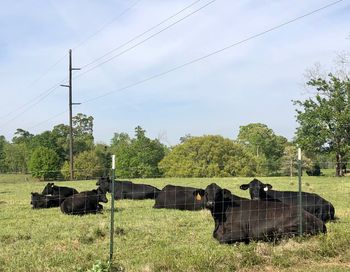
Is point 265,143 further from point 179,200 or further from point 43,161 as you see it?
point 179,200

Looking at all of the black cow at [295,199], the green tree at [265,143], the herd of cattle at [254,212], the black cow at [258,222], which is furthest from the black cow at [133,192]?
the green tree at [265,143]

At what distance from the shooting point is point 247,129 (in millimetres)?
100062

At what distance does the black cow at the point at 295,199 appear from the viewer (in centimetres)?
1249

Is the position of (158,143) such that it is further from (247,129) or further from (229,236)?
(229,236)

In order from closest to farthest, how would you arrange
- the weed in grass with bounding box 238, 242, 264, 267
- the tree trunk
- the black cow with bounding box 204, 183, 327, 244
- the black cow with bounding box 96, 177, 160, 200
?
the weed in grass with bounding box 238, 242, 264, 267 → the black cow with bounding box 204, 183, 327, 244 → the black cow with bounding box 96, 177, 160, 200 → the tree trunk

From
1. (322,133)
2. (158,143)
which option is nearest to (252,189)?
(322,133)

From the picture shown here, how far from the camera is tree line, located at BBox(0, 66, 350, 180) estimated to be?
47.4 meters

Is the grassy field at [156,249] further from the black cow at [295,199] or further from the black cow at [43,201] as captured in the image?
the black cow at [43,201]

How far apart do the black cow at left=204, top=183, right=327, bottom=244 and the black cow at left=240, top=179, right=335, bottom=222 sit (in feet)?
9.36

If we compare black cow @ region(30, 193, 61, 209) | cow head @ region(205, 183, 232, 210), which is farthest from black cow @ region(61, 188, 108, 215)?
cow head @ region(205, 183, 232, 210)

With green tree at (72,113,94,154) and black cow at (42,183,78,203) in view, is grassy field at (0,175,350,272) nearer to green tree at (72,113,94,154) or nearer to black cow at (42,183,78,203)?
black cow at (42,183,78,203)

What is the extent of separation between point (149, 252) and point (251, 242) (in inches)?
85.4

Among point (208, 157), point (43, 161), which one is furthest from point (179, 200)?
point (208, 157)

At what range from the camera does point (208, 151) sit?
234ft
